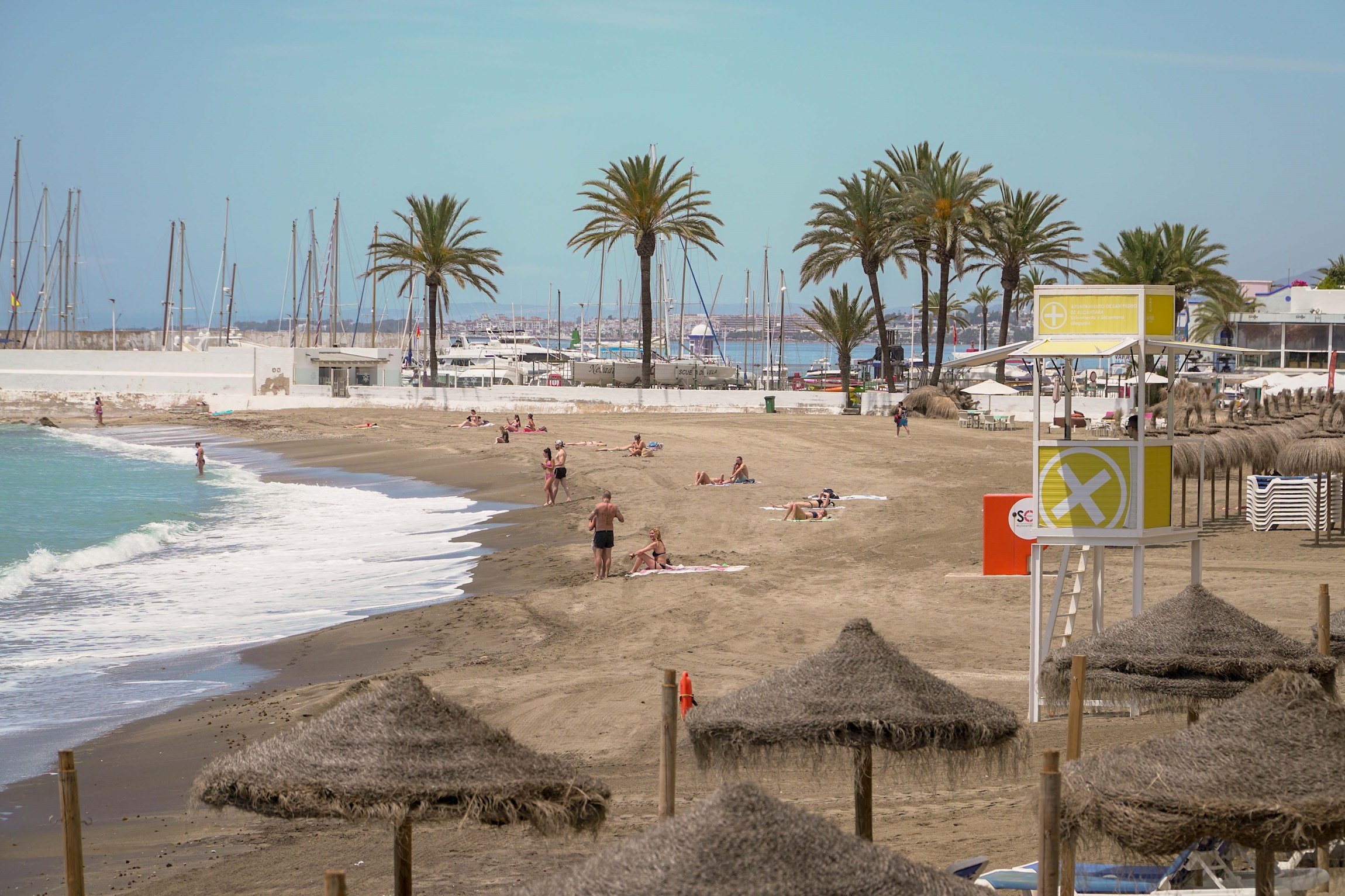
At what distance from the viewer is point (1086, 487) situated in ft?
36.6

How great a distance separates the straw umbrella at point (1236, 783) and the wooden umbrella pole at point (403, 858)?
3.17 meters

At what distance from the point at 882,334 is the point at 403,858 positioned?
Answer: 47304 millimetres

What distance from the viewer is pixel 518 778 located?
19.0ft

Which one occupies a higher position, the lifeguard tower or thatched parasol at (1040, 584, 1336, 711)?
the lifeguard tower

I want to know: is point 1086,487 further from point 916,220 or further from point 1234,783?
point 916,220

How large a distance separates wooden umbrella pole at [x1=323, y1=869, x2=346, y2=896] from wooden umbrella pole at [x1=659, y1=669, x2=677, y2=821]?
9.42 ft

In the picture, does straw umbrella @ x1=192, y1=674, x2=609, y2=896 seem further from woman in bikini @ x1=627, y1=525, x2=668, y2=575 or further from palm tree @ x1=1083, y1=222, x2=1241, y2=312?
palm tree @ x1=1083, y1=222, x2=1241, y2=312

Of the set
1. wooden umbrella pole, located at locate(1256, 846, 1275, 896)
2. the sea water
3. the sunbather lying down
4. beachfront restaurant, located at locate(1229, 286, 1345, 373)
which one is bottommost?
the sea water

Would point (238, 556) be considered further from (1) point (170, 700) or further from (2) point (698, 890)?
(2) point (698, 890)

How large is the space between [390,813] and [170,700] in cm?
906

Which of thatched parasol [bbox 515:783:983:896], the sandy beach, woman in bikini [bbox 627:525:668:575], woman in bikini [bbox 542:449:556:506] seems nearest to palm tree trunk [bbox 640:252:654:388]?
the sandy beach

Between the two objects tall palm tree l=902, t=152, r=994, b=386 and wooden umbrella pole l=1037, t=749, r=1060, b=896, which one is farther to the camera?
tall palm tree l=902, t=152, r=994, b=386

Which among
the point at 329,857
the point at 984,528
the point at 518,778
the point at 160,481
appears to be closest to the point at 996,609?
the point at 984,528

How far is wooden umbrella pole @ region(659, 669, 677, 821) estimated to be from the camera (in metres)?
6.75
